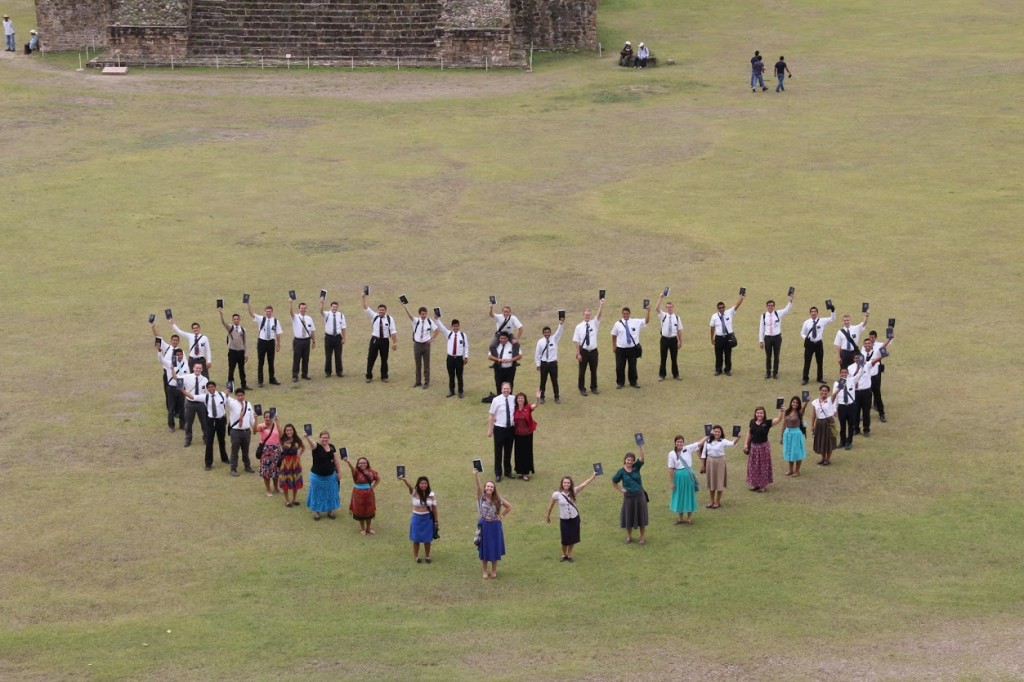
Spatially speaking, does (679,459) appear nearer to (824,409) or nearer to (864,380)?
(824,409)

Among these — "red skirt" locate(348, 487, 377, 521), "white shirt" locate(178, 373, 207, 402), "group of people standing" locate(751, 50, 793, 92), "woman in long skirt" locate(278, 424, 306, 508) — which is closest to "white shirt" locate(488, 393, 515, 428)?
"red skirt" locate(348, 487, 377, 521)

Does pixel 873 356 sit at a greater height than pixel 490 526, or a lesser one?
greater

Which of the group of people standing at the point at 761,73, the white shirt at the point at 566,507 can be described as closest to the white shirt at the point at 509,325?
the white shirt at the point at 566,507

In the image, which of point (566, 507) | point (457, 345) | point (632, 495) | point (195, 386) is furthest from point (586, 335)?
point (566, 507)

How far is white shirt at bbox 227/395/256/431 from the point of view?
21609mm

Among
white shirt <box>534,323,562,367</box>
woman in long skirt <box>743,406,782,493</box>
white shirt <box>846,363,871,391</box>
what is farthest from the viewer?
white shirt <box>534,323,562,367</box>

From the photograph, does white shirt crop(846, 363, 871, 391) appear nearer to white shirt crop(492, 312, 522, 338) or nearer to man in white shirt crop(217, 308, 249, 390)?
white shirt crop(492, 312, 522, 338)

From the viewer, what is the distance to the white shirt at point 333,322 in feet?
83.4

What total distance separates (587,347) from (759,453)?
15.5 ft

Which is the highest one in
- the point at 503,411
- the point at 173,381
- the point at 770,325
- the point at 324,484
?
the point at 770,325

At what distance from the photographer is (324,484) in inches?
794

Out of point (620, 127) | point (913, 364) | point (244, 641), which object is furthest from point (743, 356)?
point (620, 127)

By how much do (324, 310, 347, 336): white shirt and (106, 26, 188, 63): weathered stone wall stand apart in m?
24.8

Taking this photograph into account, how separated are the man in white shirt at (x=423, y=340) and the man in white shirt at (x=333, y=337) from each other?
1279mm
